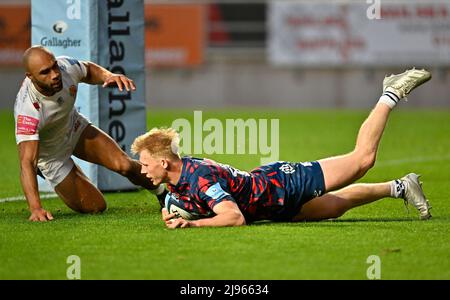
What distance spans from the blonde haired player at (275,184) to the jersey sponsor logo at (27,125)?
115 cm

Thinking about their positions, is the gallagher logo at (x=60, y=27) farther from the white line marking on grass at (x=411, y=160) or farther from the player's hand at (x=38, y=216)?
the white line marking on grass at (x=411, y=160)

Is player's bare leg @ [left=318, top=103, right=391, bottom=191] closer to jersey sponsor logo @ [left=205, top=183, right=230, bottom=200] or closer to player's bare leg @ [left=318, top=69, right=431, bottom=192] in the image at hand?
player's bare leg @ [left=318, top=69, right=431, bottom=192]

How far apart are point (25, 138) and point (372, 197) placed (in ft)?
9.77

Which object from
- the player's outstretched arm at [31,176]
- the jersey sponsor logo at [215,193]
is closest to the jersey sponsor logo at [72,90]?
the player's outstretched arm at [31,176]

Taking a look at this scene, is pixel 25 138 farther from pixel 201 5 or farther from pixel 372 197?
pixel 201 5

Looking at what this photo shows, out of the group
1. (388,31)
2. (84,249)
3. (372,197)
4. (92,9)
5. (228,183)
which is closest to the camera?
(84,249)

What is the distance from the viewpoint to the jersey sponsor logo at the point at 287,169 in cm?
885

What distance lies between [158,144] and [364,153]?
168 cm

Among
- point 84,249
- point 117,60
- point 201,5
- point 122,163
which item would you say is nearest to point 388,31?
point 201,5

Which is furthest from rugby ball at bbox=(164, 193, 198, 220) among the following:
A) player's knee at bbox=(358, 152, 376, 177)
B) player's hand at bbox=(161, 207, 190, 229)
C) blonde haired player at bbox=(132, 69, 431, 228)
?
player's knee at bbox=(358, 152, 376, 177)

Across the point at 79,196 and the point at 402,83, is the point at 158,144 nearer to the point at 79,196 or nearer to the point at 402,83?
the point at 79,196

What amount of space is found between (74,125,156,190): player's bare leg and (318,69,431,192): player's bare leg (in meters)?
2.04

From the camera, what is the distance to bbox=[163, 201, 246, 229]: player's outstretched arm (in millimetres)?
8375

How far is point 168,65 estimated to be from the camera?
94.2 ft
